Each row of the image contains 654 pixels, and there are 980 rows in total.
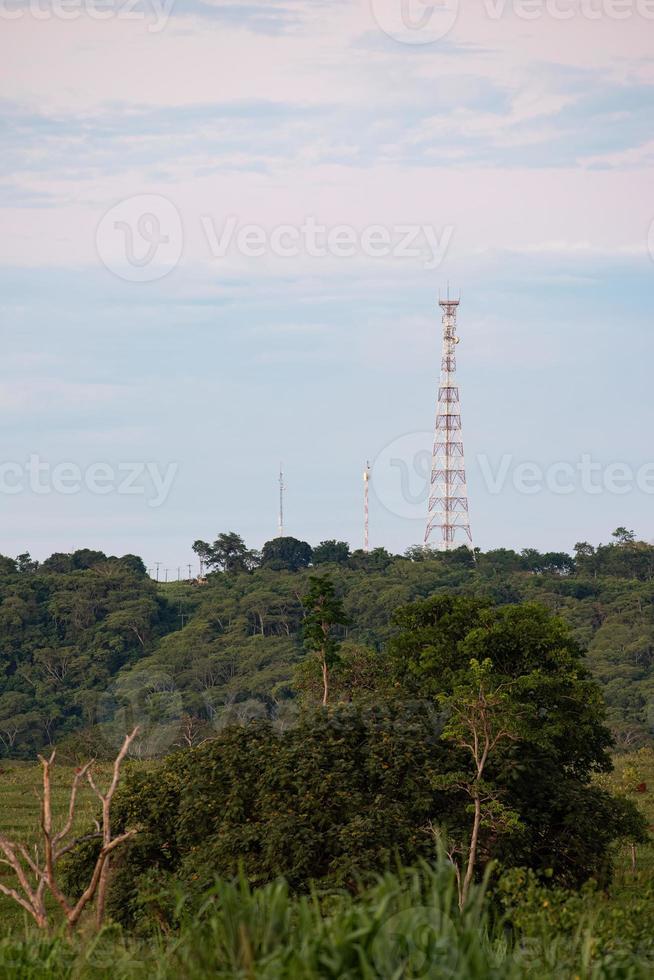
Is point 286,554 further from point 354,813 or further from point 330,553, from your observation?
point 354,813

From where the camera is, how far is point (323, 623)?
1453 inches

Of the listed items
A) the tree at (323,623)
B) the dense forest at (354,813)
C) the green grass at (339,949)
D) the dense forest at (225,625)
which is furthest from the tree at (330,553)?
the green grass at (339,949)

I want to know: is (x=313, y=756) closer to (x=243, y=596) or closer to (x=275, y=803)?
(x=275, y=803)

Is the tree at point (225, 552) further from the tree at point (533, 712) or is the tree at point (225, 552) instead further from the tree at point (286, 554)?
the tree at point (533, 712)

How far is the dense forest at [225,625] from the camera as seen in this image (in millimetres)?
85125

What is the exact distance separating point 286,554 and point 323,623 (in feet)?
303

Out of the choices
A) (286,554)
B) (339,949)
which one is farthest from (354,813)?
(286,554)

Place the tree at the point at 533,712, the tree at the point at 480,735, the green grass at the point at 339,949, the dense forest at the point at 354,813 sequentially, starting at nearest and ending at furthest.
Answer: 1. the green grass at the point at 339,949
2. the dense forest at the point at 354,813
3. the tree at the point at 480,735
4. the tree at the point at 533,712

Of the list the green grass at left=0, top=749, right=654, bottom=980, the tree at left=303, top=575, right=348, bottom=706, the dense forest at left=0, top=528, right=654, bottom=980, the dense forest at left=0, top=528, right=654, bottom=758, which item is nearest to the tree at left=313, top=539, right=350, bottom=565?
the dense forest at left=0, top=528, right=654, bottom=758

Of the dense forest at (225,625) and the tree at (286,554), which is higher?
the tree at (286,554)

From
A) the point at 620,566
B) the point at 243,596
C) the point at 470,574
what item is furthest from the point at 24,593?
the point at 620,566

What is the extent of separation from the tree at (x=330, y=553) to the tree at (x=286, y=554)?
3.48 ft

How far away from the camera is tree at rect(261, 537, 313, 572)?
127625 millimetres

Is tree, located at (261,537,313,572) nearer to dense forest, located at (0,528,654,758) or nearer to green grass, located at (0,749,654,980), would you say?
dense forest, located at (0,528,654,758)
